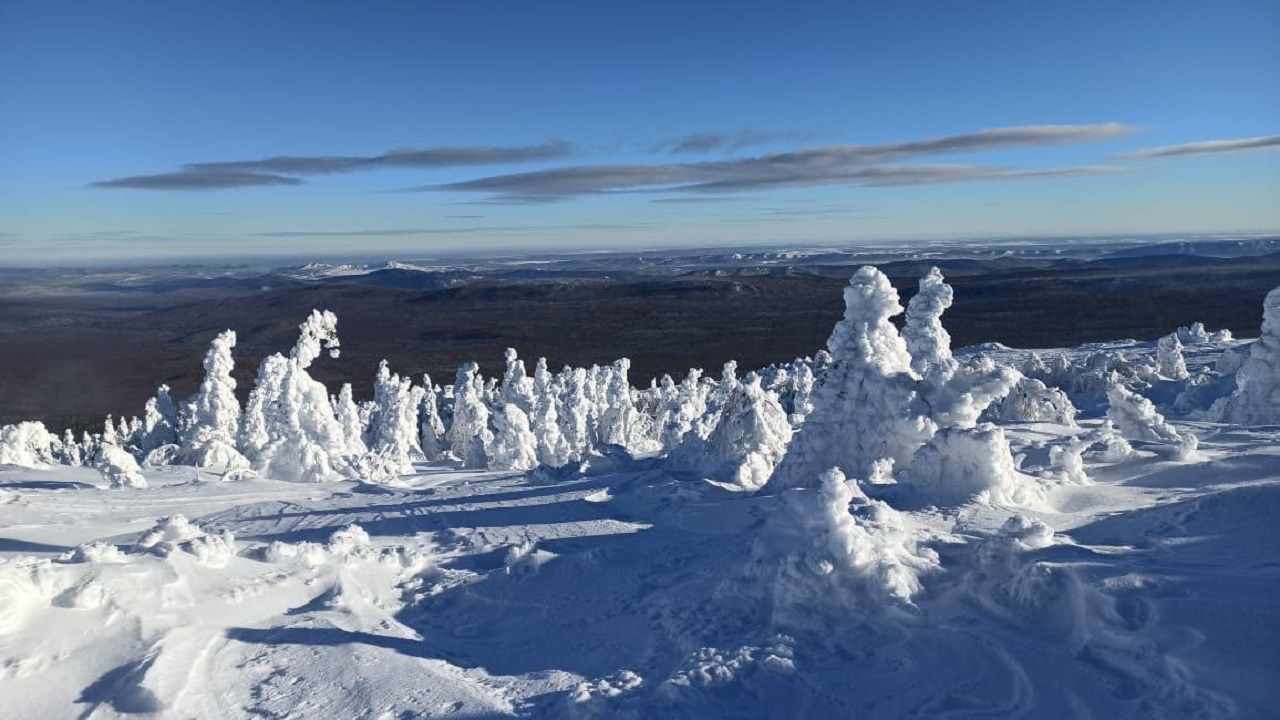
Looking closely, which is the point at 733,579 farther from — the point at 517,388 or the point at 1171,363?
the point at 1171,363

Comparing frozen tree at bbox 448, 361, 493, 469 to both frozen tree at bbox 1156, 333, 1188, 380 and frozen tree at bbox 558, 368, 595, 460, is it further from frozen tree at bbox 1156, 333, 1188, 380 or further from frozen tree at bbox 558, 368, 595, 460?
frozen tree at bbox 1156, 333, 1188, 380

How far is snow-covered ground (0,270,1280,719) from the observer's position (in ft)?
26.9

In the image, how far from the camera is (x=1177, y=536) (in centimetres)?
1051

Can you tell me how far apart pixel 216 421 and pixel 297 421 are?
506cm

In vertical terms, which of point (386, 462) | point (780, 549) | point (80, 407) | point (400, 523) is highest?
point (780, 549)

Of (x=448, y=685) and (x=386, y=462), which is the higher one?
(x=448, y=685)

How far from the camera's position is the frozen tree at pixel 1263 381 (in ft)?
69.2

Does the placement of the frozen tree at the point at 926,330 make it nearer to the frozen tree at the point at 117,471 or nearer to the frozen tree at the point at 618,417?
the frozen tree at the point at 117,471

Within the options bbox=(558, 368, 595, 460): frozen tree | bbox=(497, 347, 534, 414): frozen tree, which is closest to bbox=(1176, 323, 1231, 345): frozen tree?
bbox=(558, 368, 595, 460): frozen tree

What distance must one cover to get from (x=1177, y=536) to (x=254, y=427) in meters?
26.0

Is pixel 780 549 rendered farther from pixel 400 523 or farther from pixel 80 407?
pixel 80 407

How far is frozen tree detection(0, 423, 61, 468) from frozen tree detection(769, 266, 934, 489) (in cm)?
2348

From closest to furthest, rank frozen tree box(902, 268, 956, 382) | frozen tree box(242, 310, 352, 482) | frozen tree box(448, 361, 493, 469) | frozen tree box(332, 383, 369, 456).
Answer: frozen tree box(902, 268, 956, 382)
frozen tree box(242, 310, 352, 482)
frozen tree box(448, 361, 493, 469)
frozen tree box(332, 383, 369, 456)

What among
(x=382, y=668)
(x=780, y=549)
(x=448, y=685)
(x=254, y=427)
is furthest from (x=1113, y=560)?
(x=254, y=427)
